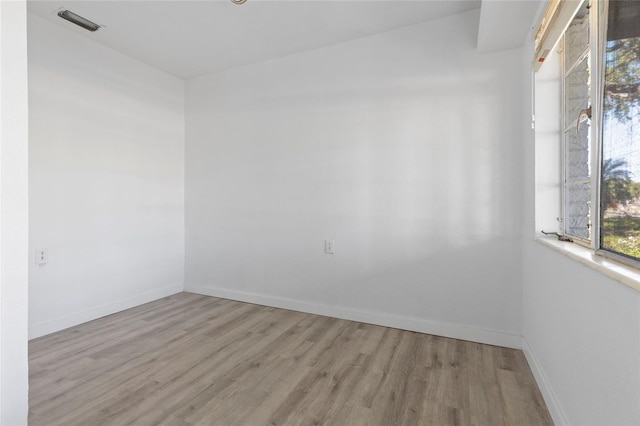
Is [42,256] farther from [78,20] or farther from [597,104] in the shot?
[597,104]

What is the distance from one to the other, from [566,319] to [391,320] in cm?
143

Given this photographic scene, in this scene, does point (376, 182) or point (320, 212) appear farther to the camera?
point (320, 212)

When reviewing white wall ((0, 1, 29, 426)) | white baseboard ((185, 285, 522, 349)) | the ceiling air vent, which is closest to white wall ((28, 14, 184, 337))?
the ceiling air vent

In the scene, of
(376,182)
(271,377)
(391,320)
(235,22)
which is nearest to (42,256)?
(271,377)

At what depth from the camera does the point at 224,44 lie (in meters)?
2.86

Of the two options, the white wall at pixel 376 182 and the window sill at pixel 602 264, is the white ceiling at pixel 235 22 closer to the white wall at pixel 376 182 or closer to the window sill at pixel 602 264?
the white wall at pixel 376 182

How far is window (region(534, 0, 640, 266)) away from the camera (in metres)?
0.91

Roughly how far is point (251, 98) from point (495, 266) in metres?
2.82

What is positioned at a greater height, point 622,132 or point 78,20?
point 78,20

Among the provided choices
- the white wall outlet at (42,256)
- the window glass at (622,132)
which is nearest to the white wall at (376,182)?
the window glass at (622,132)

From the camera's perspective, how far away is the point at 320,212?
291 cm

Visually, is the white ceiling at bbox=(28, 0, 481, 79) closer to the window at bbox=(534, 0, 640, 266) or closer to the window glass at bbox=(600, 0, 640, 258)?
the window at bbox=(534, 0, 640, 266)

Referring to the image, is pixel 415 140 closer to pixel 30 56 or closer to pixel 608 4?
pixel 608 4

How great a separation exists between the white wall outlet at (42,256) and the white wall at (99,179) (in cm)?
4
